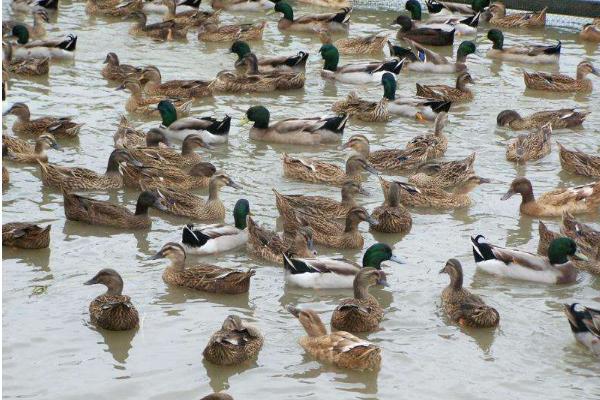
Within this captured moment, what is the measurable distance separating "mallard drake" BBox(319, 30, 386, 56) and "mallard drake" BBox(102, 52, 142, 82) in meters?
3.58

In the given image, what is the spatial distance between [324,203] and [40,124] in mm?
4133

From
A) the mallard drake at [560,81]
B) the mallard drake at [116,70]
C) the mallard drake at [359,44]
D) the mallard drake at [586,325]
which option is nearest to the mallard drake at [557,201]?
the mallard drake at [586,325]

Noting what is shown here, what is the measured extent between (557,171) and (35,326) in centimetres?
686

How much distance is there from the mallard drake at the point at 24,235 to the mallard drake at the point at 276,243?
1.80 metres

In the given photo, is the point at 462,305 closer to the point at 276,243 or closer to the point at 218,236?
the point at 276,243

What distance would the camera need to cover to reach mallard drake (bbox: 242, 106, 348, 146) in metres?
Result: 14.5

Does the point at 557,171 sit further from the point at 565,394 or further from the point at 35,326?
the point at 35,326

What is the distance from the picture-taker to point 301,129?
47.8 ft

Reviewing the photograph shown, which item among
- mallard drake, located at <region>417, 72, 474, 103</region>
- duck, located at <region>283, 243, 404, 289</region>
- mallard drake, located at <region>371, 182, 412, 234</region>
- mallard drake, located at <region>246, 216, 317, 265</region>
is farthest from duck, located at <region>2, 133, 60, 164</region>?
mallard drake, located at <region>417, 72, 474, 103</region>

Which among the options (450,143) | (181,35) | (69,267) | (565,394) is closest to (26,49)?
(181,35)

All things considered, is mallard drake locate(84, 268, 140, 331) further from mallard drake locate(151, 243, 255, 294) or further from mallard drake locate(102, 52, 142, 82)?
mallard drake locate(102, 52, 142, 82)

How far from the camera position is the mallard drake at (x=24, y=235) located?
10672mm

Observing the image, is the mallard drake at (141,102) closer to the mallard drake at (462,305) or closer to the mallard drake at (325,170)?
the mallard drake at (325,170)

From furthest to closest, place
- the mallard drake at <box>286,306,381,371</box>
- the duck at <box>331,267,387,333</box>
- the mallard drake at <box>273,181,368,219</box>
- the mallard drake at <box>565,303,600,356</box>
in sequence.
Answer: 1. the mallard drake at <box>273,181,368,219</box>
2. the duck at <box>331,267,387,333</box>
3. the mallard drake at <box>565,303,600,356</box>
4. the mallard drake at <box>286,306,381,371</box>
